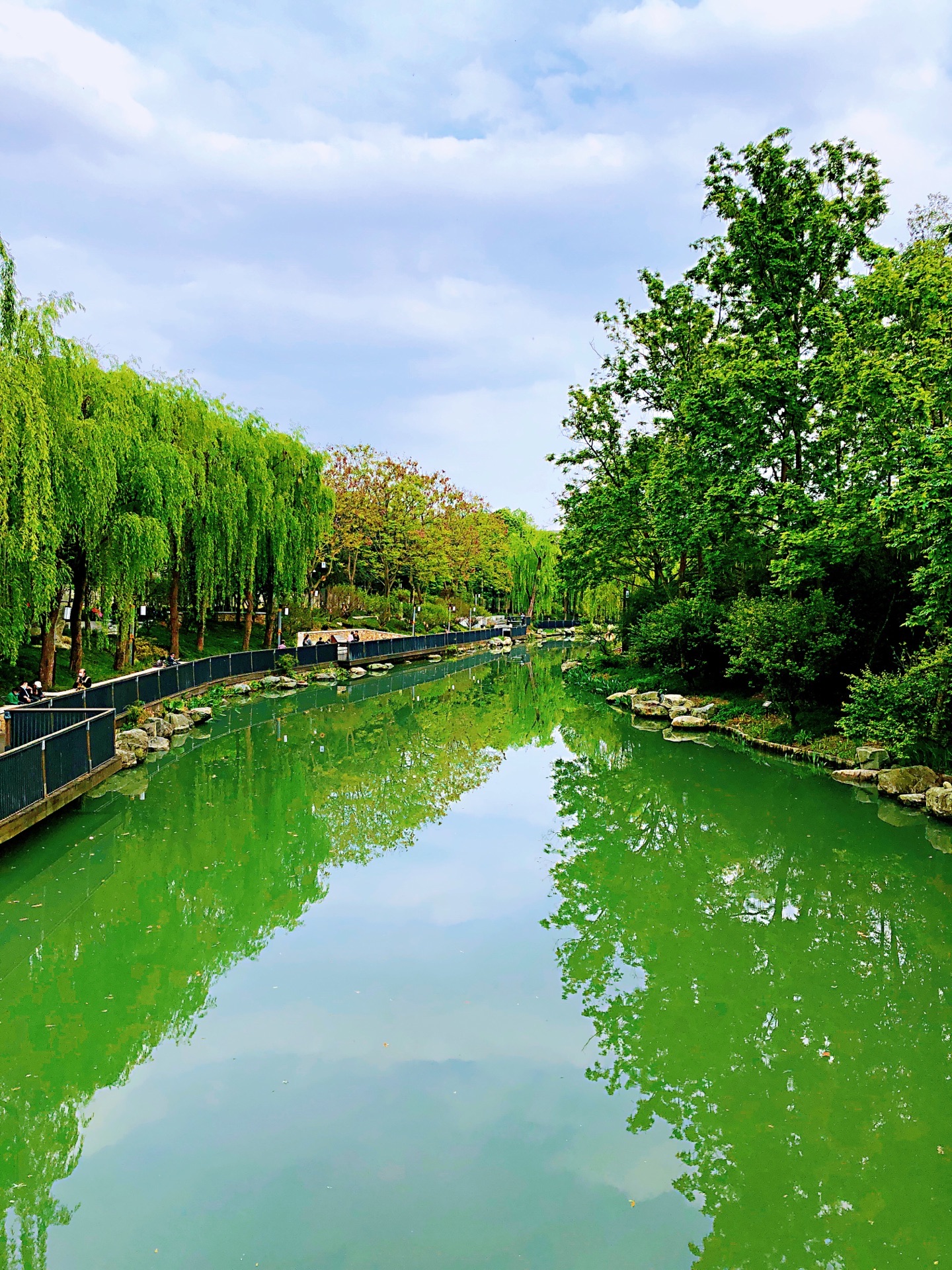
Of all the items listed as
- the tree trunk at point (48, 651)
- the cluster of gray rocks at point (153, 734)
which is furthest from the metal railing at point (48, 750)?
the tree trunk at point (48, 651)

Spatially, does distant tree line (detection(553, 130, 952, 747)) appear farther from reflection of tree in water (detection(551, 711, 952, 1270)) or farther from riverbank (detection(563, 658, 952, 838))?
reflection of tree in water (detection(551, 711, 952, 1270))

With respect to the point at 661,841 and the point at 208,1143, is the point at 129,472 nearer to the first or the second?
the point at 661,841

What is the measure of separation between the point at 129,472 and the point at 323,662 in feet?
54.2

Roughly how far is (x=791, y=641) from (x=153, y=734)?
14131mm

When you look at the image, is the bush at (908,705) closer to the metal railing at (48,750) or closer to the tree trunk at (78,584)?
the metal railing at (48,750)

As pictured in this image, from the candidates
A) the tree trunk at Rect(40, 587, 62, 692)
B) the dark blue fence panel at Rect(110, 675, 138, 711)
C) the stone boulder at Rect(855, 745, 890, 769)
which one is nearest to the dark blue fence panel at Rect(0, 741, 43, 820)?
the dark blue fence panel at Rect(110, 675, 138, 711)

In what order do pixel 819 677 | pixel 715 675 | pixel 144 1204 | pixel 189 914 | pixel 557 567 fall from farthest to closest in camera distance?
pixel 557 567, pixel 715 675, pixel 819 677, pixel 189 914, pixel 144 1204

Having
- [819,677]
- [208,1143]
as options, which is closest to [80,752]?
[208,1143]

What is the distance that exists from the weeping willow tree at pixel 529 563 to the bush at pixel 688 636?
39290 millimetres

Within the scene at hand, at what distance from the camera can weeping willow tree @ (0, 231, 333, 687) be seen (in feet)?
46.8

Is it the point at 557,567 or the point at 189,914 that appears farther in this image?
the point at 557,567

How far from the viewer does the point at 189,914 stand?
8945 mm

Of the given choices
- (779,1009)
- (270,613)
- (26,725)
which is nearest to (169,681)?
(26,725)

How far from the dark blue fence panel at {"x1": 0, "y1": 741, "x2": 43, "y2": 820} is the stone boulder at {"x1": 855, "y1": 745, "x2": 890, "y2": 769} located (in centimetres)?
1373
